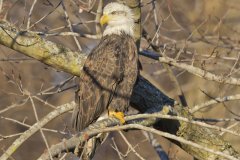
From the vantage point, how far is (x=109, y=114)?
7184 millimetres

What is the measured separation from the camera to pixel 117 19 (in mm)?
7660

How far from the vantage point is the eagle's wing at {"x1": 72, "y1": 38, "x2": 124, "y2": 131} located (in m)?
7.02

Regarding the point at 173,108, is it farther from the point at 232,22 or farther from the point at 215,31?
the point at 232,22

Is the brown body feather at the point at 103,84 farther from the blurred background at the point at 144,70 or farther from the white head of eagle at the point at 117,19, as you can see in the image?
the blurred background at the point at 144,70

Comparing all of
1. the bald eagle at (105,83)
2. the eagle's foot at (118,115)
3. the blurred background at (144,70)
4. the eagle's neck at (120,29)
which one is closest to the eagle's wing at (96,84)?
the bald eagle at (105,83)

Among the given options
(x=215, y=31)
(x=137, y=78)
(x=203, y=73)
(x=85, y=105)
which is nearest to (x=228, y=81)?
(x=203, y=73)

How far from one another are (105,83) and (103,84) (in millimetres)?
22

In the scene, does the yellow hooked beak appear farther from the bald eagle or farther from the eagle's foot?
the eagle's foot

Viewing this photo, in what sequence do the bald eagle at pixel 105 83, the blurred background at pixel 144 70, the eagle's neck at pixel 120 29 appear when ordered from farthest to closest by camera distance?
the blurred background at pixel 144 70, the eagle's neck at pixel 120 29, the bald eagle at pixel 105 83

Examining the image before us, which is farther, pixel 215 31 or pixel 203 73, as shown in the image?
pixel 215 31

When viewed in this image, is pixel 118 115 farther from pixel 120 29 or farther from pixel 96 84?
pixel 120 29

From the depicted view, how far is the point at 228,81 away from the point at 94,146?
1303mm

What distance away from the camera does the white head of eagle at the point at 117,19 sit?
7.55 m

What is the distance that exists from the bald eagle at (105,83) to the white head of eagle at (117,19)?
41cm
